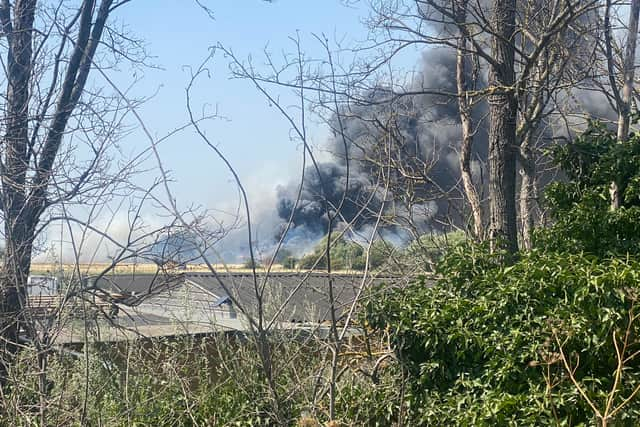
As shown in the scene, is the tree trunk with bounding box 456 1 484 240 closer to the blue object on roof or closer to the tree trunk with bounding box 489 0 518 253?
the tree trunk with bounding box 489 0 518 253

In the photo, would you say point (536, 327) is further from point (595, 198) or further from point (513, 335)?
point (595, 198)

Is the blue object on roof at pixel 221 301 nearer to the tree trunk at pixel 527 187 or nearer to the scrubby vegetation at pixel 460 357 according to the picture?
the scrubby vegetation at pixel 460 357

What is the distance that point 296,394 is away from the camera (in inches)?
225

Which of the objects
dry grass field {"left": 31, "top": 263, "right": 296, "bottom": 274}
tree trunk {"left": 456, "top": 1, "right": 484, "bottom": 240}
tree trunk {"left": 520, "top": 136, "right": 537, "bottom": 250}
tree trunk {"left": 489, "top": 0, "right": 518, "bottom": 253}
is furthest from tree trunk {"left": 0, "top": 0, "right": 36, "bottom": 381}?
tree trunk {"left": 520, "top": 136, "right": 537, "bottom": 250}

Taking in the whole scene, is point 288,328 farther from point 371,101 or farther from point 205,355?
point 371,101

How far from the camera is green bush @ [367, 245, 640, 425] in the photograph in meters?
4.64

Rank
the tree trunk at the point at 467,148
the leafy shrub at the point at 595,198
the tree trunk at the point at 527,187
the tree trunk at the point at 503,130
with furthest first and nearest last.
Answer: the tree trunk at the point at 467,148
the tree trunk at the point at 527,187
the tree trunk at the point at 503,130
the leafy shrub at the point at 595,198

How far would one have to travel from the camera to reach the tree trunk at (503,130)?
23.4ft

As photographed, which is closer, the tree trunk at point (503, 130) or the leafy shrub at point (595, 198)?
the leafy shrub at point (595, 198)

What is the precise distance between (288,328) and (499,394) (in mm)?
1953

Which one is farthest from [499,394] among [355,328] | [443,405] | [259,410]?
[259,410]

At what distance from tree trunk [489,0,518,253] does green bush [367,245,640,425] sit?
4.67 feet

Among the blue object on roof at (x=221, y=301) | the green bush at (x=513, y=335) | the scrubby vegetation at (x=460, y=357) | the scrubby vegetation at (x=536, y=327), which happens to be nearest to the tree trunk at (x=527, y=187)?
the scrubby vegetation at (x=460, y=357)

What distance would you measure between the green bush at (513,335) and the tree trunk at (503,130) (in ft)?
4.67
